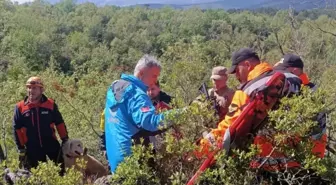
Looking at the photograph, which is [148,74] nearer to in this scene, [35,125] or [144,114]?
[144,114]

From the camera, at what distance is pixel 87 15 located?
8138 centimetres

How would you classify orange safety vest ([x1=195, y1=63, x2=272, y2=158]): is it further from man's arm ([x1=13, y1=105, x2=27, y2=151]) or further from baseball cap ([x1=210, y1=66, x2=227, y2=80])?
man's arm ([x1=13, y1=105, x2=27, y2=151])

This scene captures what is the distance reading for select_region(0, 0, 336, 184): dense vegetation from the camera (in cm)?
269

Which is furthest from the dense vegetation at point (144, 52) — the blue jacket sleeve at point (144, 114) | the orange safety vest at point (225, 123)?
the blue jacket sleeve at point (144, 114)

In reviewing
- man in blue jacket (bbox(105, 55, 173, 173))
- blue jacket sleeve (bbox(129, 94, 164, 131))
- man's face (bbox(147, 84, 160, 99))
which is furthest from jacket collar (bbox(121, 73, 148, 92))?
man's face (bbox(147, 84, 160, 99))

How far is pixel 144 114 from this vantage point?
120 inches

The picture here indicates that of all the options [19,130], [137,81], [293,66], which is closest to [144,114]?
[137,81]

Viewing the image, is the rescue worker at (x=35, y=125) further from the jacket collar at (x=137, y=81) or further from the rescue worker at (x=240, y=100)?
the rescue worker at (x=240, y=100)

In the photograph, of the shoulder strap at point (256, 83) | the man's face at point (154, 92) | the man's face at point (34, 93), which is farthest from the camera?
the man's face at point (34, 93)

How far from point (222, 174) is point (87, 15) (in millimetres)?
80954

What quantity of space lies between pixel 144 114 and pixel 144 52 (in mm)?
56089

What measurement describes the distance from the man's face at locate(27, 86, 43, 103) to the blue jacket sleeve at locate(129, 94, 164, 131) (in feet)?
8.26

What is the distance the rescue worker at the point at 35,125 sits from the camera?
17.9 feet

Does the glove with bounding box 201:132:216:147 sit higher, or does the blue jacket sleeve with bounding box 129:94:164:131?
the blue jacket sleeve with bounding box 129:94:164:131
